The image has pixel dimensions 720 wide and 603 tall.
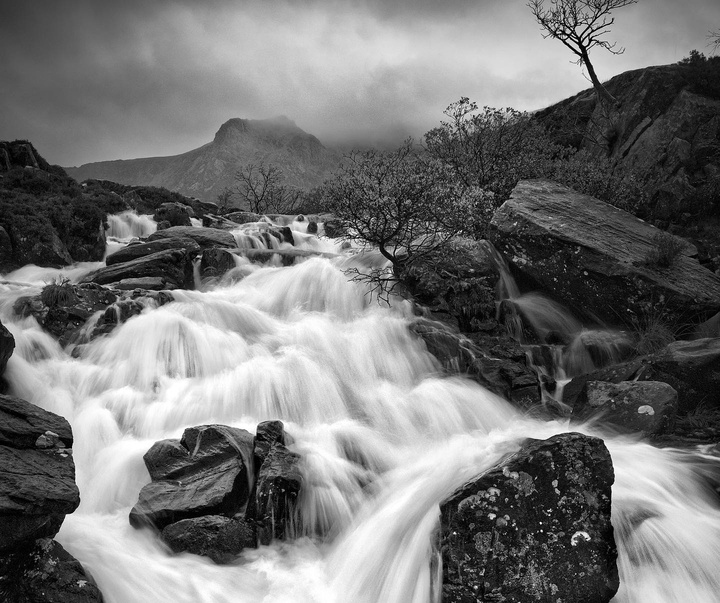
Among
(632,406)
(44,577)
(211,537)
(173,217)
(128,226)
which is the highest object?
(173,217)

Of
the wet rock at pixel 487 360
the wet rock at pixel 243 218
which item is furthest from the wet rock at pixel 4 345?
the wet rock at pixel 243 218

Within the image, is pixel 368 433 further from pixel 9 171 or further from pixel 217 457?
pixel 9 171

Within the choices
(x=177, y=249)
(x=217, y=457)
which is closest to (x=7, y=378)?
(x=217, y=457)

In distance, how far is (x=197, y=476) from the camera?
6.10m

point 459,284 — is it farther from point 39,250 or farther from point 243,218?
point 243,218

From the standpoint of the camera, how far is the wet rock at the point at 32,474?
3.64m

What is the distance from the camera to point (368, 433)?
25.7 feet

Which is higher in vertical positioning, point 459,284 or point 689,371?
point 459,284

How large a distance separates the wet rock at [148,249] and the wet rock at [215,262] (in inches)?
20.2

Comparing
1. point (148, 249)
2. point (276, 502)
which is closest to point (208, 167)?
point (148, 249)

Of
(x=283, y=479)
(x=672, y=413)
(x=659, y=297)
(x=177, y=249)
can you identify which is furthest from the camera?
(x=177, y=249)

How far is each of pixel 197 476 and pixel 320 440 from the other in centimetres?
201

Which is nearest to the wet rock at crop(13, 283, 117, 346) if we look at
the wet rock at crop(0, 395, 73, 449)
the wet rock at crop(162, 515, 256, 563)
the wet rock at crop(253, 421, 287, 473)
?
the wet rock at crop(253, 421, 287, 473)

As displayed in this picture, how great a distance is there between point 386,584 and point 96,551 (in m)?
2.90
